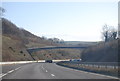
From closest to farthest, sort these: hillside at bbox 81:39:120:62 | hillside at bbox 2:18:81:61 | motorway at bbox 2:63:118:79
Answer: motorway at bbox 2:63:118:79 → hillside at bbox 81:39:120:62 → hillside at bbox 2:18:81:61

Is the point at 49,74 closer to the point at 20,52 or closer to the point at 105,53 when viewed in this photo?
the point at 105,53

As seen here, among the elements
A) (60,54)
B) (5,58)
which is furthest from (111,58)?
(60,54)

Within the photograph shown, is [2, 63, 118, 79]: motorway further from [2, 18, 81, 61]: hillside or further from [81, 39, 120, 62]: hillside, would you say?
[2, 18, 81, 61]: hillside

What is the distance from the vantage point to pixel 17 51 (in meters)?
118

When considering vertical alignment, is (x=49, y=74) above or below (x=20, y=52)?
above

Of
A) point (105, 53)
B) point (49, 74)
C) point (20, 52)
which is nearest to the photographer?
point (49, 74)

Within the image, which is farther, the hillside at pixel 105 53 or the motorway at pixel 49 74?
the hillside at pixel 105 53

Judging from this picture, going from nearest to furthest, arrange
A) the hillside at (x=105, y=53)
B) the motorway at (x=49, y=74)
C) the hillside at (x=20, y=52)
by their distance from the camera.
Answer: the motorway at (x=49, y=74) < the hillside at (x=105, y=53) < the hillside at (x=20, y=52)

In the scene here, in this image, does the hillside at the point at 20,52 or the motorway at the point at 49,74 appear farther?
the hillside at the point at 20,52

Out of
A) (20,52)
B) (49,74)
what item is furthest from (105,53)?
(20,52)

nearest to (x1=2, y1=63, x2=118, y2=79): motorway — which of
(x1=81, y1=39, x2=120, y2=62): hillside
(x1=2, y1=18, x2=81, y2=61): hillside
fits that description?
(x1=81, y1=39, x2=120, y2=62): hillside

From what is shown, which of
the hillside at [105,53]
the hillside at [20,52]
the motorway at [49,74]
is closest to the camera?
the motorway at [49,74]

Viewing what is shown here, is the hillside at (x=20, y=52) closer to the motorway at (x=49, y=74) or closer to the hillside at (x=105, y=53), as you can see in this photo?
the hillside at (x=105, y=53)

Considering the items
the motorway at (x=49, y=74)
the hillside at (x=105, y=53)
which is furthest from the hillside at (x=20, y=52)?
the motorway at (x=49, y=74)
